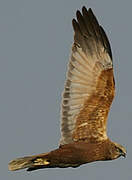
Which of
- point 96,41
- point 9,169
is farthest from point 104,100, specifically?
point 9,169

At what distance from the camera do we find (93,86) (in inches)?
572

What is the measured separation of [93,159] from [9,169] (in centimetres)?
164

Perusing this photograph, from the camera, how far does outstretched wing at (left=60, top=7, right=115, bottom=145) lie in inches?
570

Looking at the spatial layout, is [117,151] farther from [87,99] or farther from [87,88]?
[87,88]

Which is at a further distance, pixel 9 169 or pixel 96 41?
pixel 96 41

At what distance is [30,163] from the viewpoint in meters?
13.9

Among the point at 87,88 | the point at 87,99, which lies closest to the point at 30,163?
the point at 87,99

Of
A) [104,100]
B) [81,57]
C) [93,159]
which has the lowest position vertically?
[93,159]

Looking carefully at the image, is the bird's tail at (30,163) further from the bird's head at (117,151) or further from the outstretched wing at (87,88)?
the bird's head at (117,151)

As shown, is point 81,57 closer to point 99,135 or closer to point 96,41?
point 96,41

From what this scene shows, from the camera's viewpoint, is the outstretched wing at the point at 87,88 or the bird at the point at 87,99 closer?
the bird at the point at 87,99

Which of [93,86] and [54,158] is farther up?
[93,86]

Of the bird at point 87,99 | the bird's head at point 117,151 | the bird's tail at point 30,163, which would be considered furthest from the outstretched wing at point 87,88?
the bird's tail at point 30,163

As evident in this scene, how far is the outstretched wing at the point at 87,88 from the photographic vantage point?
1448 centimetres
